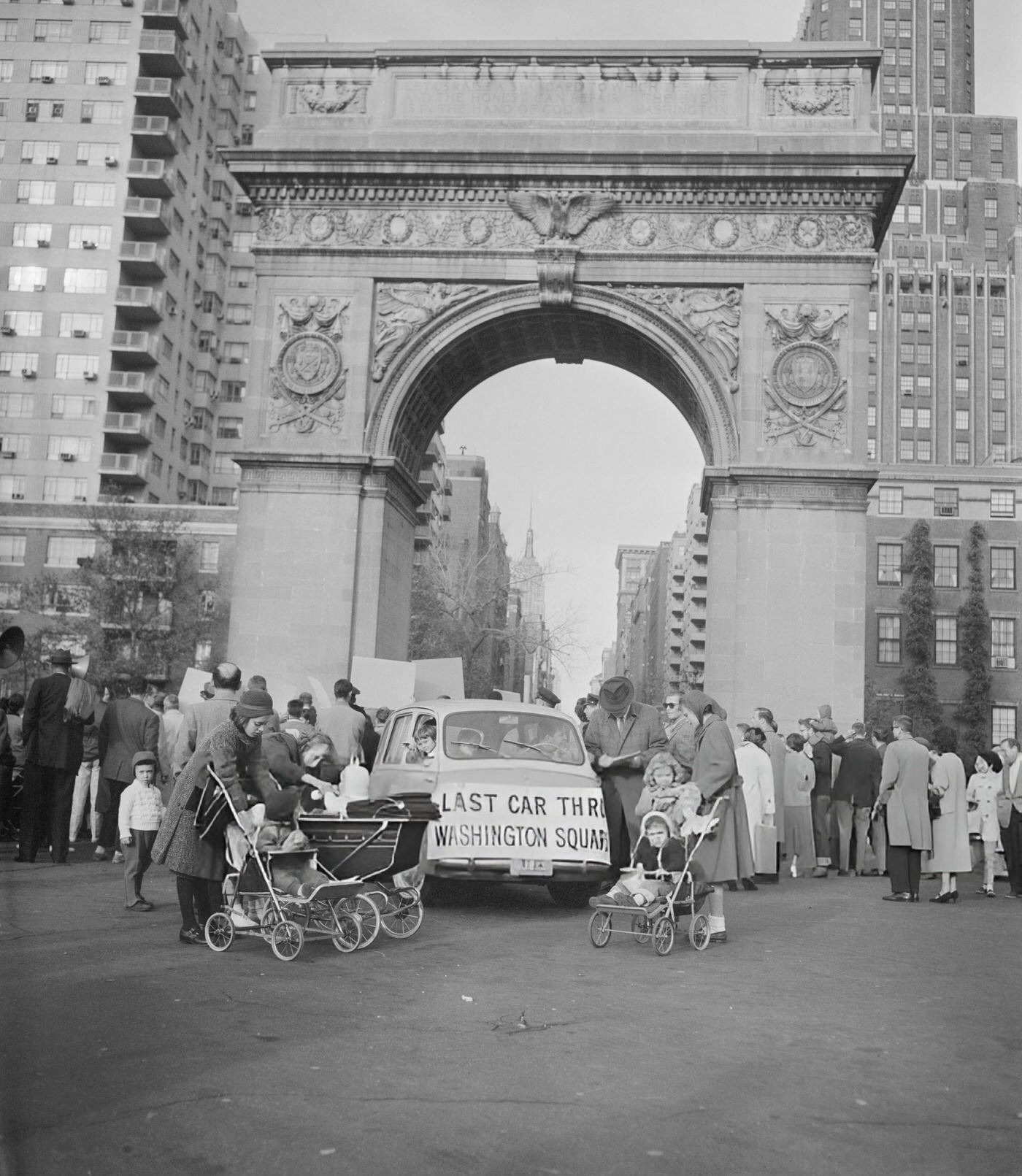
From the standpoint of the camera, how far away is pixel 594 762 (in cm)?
1364

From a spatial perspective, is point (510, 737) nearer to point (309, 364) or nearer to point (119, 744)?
point (119, 744)

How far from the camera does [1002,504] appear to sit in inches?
2739

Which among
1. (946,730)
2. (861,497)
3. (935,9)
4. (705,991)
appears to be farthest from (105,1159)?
(935,9)

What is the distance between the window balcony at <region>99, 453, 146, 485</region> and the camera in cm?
6384

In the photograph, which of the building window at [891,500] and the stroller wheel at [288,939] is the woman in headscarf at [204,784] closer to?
the stroller wheel at [288,939]

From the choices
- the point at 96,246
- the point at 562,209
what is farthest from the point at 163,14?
the point at 562,209

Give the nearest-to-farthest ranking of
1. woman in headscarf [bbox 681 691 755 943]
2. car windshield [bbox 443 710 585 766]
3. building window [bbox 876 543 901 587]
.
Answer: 1. woman in headscarf [bbox 681 691 755 943]
2. car windshield [bbox 443 710 585 766]
3. building window [bbox 876 543 901 587]

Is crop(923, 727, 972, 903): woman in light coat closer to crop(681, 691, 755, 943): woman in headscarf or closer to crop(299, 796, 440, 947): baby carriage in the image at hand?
crop(681, 691, 755, 943): woman in headscarf

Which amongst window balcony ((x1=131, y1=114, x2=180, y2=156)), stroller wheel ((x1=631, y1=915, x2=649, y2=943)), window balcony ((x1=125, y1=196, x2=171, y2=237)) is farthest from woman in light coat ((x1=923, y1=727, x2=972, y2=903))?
window balcony ((x1=131, y1=114, x2=180, y2=156))

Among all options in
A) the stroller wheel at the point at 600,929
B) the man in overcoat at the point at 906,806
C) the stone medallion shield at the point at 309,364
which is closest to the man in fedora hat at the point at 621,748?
the man in overcoat at the point at 906,806

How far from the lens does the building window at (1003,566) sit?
69375 mm

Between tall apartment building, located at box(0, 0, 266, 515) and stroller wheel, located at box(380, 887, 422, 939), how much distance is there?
55.3 meters

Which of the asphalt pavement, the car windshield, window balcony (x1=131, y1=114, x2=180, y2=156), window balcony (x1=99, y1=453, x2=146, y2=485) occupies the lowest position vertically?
the asphalt pavement

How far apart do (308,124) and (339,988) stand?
22813 mm
